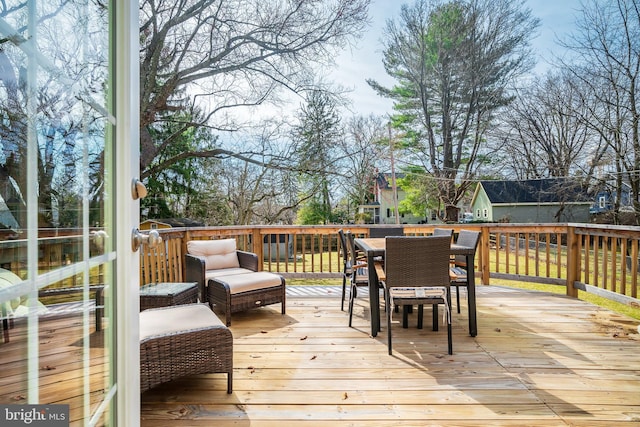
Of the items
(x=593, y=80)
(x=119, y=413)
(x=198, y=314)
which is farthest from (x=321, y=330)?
(x=593, y=80)

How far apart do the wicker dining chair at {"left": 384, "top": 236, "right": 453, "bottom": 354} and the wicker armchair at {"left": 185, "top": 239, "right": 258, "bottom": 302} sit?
178cm

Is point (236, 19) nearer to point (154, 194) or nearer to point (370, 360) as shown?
point (154, 194)

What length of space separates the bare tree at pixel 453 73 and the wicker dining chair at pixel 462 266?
9.61 metres

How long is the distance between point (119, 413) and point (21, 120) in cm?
91

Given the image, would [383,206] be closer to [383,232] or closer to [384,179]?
[384,179]

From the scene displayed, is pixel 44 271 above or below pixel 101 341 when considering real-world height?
above

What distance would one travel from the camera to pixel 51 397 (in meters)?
0.73

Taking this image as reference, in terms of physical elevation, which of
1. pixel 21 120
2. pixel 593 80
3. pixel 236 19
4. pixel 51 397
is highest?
pixel 236 19

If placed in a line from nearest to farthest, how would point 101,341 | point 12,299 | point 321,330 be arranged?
point 12,299, point 101,341, point 321,330

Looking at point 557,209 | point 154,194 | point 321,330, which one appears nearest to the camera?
point 321,330

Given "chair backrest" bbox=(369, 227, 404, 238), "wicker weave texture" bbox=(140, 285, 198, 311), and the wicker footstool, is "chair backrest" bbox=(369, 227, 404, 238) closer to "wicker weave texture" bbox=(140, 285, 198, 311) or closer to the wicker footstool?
"wicker weave texture" bbox=(140, 285, 198, 311)

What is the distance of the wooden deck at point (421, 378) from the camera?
181 cm

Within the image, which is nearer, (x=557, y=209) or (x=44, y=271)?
(x=44, y=271)

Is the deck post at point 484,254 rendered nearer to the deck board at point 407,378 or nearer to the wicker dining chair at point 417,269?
the deck board at point 407,378
